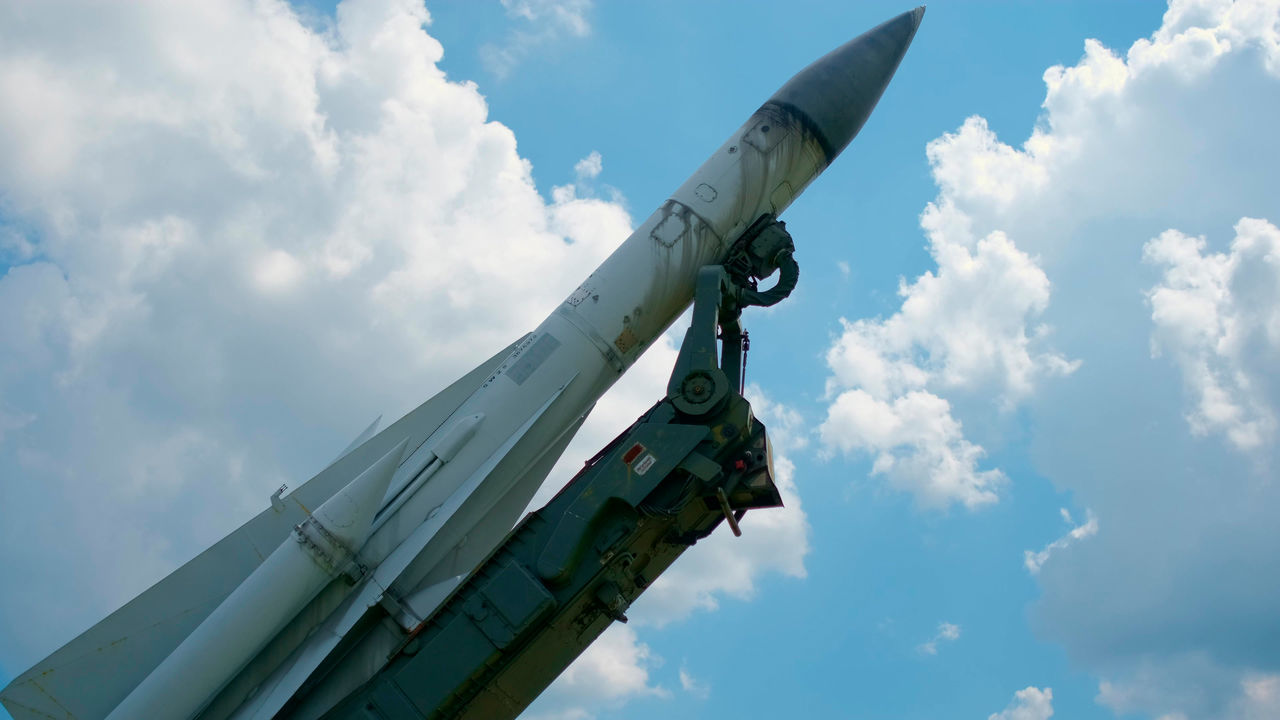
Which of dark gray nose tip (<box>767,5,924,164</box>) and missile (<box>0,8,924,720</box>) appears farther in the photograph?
dark gray nose tip (<box>767,5,924,164</box>)

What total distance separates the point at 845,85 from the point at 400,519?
5591mm

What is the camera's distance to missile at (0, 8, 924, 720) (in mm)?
6215

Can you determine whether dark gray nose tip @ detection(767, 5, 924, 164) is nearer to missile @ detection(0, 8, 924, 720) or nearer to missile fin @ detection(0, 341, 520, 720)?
missile @ detection(0, 8, 924, 720)

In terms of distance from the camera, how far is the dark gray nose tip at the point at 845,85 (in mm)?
8500

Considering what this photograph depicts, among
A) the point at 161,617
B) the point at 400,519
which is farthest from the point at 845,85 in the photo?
the point at 161,617

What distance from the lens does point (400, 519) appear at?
22.1ft

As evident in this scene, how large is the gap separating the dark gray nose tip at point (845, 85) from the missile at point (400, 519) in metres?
0.08

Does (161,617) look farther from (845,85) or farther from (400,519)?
(845,85)

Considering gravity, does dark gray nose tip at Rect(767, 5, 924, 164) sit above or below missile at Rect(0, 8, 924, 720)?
above

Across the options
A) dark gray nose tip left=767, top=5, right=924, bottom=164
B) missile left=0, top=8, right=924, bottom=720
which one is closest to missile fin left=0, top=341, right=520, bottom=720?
missile left=0, top=8, right=924, bottom=720

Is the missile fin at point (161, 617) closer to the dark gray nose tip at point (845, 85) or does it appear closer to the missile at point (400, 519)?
the missile at point (400, 519)

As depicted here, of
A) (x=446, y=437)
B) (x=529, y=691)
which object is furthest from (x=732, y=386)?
(x=529, y=691)

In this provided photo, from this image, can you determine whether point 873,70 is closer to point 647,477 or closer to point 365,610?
point 647,477

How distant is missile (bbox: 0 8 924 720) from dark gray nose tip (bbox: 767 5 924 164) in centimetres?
8
